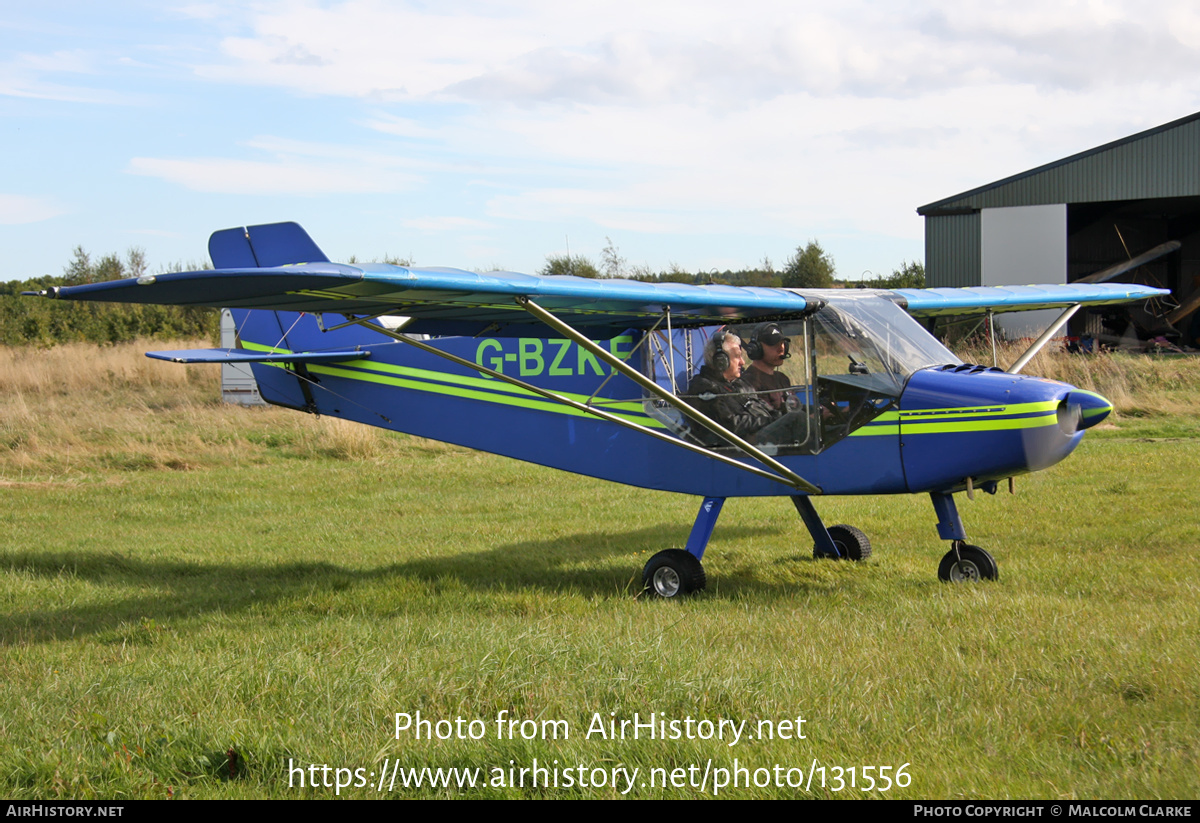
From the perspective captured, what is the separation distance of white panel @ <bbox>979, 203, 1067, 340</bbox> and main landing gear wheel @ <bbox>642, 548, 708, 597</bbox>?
76.6 ft

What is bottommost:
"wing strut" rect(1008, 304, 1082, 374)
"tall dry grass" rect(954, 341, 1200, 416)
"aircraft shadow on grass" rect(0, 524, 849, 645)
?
"aircraft shadow on grass" rect(0, 524, 849, 645)

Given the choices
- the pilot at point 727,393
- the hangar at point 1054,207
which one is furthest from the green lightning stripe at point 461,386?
the hangar at point 1054,207

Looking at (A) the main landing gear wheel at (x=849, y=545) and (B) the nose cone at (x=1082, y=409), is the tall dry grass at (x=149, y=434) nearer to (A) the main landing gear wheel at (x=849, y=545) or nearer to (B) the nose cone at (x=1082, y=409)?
(A) the main landing gear wheel at (x=849, y=545)

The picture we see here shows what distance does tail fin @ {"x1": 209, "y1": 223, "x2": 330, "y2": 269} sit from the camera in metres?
8.14

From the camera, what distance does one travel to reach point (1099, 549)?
7.66 metres

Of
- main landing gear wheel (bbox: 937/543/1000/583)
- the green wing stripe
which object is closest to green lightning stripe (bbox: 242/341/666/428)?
the green wing stripe

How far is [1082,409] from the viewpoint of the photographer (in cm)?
611

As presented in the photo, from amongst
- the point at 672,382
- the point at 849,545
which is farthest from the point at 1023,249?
the point at 672,382

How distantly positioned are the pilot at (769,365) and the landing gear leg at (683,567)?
895mm

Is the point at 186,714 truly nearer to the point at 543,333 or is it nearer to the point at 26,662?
the point at 26,662

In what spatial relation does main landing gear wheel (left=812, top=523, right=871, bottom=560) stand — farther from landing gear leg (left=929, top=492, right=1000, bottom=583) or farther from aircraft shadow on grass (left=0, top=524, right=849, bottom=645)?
landing gear leg (left=929, top=492, right=1000, bottom=583)

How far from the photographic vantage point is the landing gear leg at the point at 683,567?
7.00 metres

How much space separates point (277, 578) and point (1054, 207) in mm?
26682
